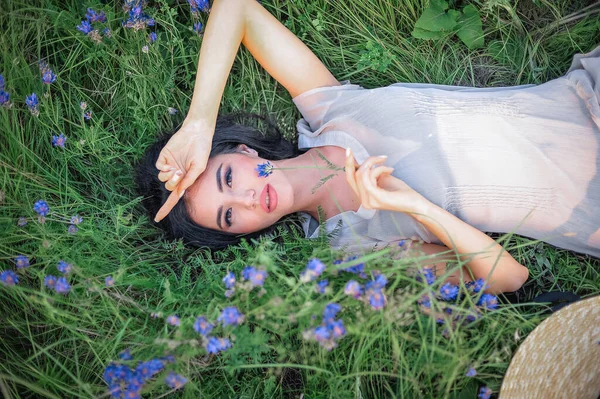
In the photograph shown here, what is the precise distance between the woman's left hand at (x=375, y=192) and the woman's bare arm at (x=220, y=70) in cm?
72

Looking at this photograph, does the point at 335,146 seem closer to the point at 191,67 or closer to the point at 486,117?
the point at 486,117

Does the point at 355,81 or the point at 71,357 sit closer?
the point at 71,357

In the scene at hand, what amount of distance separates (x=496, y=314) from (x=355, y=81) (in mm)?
1492

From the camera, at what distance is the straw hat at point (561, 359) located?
1774 mm

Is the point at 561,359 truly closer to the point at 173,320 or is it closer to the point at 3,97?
the point at 173,320

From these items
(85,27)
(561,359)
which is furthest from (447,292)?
(85,27)

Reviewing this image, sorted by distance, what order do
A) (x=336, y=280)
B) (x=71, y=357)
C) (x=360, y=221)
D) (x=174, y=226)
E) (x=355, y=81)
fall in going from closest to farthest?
1. (x=336, y=280)
2. (x=71, y=357)
3. (x=360, y=221)
4. (x=174, y=226)
5. (x=355, y=81)

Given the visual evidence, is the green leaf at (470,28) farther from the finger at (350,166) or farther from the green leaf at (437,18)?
the finger at (350,166)

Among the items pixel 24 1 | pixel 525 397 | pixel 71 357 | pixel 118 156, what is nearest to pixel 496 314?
pixel 525 397

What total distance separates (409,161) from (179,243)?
3.72 feet

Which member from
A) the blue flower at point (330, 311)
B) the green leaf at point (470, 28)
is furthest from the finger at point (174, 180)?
the green leaf at point (470, 28)

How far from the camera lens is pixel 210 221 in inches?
91.1

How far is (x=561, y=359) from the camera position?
6.25 feet

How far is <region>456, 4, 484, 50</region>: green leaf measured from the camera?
267 centimetres
